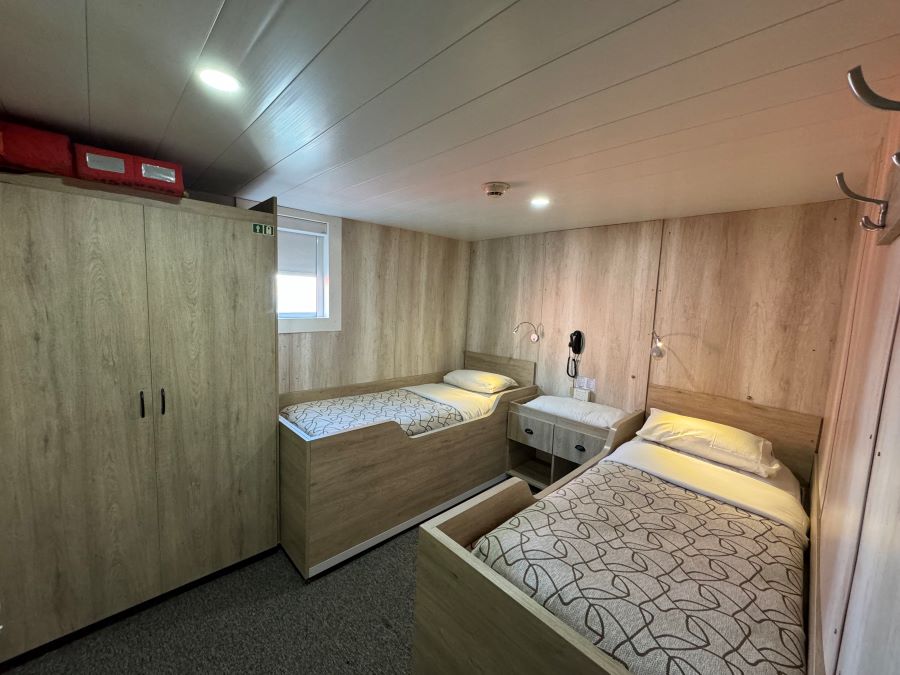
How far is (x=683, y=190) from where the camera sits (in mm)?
1952

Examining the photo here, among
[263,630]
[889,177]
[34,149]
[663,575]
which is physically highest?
[34,149]

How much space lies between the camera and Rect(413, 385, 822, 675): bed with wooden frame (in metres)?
1.00

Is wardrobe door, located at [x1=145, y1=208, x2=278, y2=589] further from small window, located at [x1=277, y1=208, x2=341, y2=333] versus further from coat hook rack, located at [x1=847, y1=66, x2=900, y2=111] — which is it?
coat hook rack, located at [x1=847, y1=66, x2=900, y2=111]

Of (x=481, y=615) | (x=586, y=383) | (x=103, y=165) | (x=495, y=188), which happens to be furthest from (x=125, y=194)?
(x=586, y=383)

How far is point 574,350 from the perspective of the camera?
3.08 m

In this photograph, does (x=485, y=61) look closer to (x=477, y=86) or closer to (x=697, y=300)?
(x=477, y=86)

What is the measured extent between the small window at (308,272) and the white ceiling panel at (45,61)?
1.36 meters

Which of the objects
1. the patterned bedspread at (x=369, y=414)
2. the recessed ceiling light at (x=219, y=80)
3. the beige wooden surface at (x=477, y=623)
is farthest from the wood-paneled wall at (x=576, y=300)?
the recessed ceiling light at (x=219, y=80)

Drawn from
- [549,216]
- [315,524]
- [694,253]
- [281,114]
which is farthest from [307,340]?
[694,253]

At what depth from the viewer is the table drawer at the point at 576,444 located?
2.59 m

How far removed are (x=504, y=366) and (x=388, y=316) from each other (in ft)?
4.14

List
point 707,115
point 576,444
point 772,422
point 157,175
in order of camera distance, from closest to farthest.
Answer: point 707,115, point 157,175, point 772,422, point 576,444

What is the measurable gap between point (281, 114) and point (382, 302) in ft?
6.81

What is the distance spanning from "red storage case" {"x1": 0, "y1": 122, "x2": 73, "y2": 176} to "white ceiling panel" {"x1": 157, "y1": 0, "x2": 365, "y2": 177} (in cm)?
44
